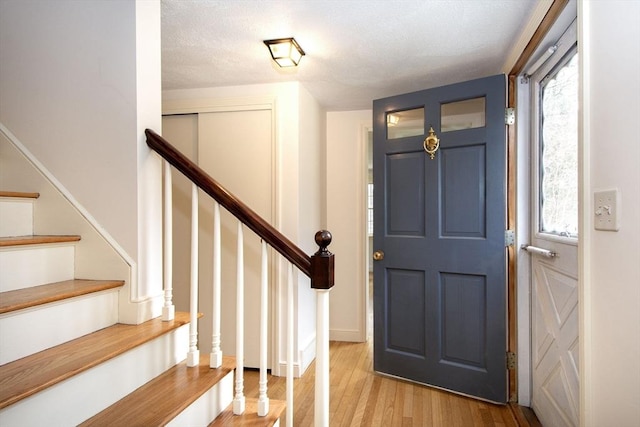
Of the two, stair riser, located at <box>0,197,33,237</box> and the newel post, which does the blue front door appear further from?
stair riser, located at <box>0,197,33,237</box>

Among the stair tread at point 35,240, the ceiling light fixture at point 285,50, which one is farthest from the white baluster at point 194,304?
the ceiling light fixture at point 285,50

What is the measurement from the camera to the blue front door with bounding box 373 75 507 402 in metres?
2.13

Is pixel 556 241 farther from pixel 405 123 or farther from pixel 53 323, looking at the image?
pixel 53 323

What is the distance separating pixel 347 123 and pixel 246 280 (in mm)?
1753

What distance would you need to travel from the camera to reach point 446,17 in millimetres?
1689

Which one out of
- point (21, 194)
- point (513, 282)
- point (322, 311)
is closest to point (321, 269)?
point (322, 311)

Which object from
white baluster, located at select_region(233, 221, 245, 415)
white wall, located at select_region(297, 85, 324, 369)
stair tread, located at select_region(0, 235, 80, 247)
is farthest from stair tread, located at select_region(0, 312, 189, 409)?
white wall, located at select_region(297, 85, 324, 369)

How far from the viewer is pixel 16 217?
1399 millimetres

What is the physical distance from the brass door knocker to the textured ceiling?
45 cm

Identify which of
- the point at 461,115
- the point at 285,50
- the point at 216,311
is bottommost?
the point at 216,311

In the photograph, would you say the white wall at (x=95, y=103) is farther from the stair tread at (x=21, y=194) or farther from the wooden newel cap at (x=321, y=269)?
the wooden newel cap at (x=321, y=269)

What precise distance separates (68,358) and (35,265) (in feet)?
1.49

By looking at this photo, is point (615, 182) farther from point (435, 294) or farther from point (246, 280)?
point (246, 280)

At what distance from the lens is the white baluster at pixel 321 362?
1.30 m
